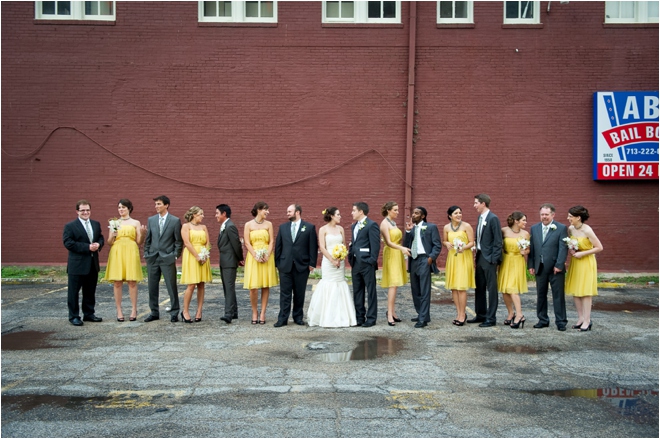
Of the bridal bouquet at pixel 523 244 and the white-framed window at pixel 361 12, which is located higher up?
the white-framed window at pixel 361 12

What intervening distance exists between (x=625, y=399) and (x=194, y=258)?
7.22m

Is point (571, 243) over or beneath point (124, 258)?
over

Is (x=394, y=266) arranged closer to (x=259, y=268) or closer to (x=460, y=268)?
(x=460, y=268)

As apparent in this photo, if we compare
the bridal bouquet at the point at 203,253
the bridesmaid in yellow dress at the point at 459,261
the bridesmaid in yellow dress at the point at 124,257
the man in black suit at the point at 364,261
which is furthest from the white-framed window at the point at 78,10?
the bridesmaid in yellow dress at the point at 459,261

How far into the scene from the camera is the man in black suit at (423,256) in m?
12.2

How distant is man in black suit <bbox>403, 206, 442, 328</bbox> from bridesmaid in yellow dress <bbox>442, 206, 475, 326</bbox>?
8.4 inches

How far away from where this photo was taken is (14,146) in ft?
66.5

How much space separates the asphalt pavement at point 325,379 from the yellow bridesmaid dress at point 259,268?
688 millimetres

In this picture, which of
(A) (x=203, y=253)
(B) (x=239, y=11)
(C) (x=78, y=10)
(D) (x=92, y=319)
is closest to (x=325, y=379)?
(A) (x=203, y=253)

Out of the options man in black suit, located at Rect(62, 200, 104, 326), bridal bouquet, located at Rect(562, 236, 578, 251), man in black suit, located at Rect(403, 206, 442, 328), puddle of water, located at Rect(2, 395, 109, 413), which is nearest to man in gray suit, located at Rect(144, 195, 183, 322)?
man in black suit, located at Rect(62, 200, 104, 326)

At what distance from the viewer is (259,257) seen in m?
12.4

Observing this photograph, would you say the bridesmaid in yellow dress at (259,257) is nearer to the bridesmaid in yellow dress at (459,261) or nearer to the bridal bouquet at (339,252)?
the bridal bouquet at (339,252)

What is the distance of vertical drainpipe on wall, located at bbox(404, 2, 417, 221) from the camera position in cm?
2002

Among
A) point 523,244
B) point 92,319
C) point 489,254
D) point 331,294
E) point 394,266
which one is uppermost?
point 523,244
